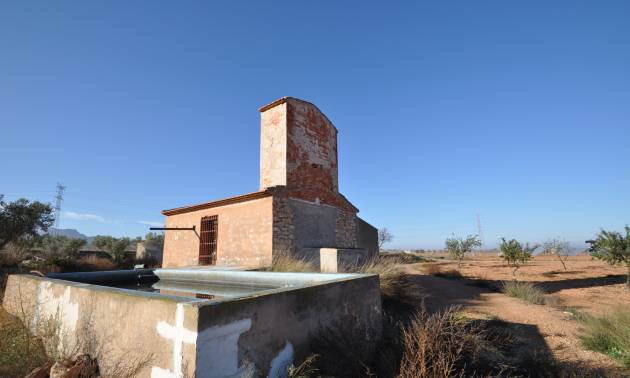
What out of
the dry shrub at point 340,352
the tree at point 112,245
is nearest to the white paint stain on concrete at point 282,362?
the dry shrub at point 340,352

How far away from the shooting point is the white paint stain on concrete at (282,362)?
283 centimetres

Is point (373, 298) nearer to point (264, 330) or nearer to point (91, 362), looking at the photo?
point (264, 330)

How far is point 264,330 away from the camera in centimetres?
280

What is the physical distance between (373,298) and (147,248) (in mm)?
23774

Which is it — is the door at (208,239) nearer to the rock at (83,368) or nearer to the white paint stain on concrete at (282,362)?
the rock at (83,368)

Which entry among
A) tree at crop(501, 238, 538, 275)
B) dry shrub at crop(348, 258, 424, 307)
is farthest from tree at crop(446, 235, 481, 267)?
dry shrub at crop(348, 258, 424, 307)

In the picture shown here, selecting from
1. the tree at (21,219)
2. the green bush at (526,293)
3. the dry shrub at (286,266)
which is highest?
the tree at (21,219)

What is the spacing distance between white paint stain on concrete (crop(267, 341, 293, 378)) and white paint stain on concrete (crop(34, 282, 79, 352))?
2.31 m

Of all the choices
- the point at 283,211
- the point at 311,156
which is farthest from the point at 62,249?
the point at 311,156

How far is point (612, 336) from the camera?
17.5ft

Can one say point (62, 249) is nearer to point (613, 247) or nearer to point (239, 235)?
point (239, 235)

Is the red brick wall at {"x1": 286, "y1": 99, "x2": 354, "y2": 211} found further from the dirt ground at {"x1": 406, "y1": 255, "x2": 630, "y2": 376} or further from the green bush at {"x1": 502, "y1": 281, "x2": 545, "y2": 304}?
the green bush at {"x1": 502, "y1": 281, "x2": 545, "y2": 304}

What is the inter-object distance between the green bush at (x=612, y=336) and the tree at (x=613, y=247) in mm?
11057

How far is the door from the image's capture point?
38.4ft
